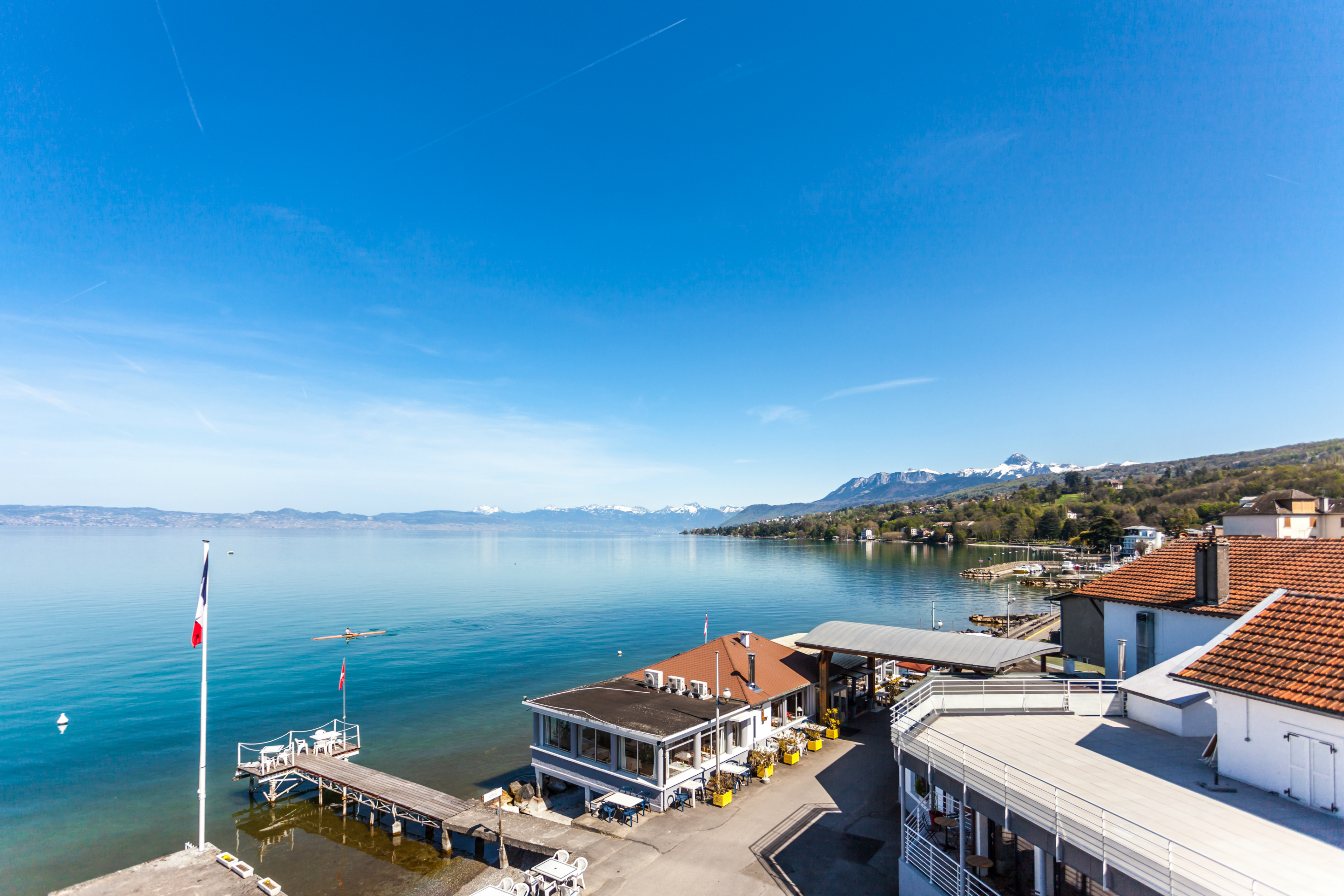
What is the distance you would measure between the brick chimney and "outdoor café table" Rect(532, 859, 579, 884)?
22328 millimetres

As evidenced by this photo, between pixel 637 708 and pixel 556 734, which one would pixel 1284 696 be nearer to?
pixel 637 708

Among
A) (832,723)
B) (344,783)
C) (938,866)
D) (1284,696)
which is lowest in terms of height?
(344,783)

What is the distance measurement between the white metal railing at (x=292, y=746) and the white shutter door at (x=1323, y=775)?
A: 34.4m

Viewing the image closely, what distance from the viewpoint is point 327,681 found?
161ft

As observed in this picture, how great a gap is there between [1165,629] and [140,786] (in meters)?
46.3

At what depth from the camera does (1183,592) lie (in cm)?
2250

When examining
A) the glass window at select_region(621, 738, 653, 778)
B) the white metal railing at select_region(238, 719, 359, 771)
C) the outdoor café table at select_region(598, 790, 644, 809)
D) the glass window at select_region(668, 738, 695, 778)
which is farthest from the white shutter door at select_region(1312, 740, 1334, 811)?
the white metal railing at select_region(238, 719, 359, 771)

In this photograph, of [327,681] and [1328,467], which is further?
[1328,467]

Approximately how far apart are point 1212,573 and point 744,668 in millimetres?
17743

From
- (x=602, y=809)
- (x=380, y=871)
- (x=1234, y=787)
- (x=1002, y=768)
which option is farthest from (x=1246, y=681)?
(x=380, y=871)

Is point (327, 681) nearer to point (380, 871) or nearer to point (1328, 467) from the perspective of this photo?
point (380, 871)

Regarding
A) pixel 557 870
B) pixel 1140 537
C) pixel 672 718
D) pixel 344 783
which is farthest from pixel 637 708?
pixel 1140 537

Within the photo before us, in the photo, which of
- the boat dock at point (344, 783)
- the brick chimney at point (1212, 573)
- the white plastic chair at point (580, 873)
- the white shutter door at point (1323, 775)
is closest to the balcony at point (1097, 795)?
the white shutter door at point (1323, 775)

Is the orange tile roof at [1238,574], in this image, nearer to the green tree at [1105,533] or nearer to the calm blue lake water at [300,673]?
the calm blue lake water at [300,673]
